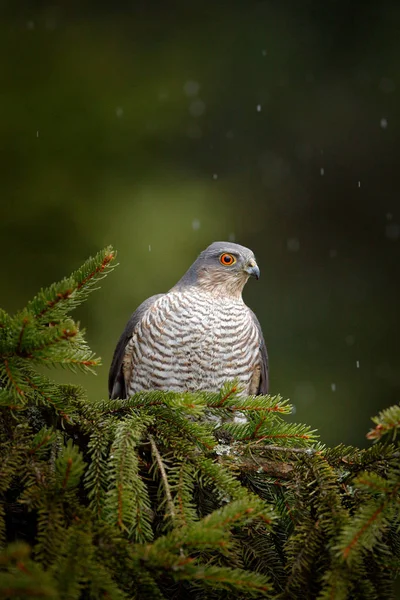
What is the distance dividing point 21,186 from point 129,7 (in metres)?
3.57

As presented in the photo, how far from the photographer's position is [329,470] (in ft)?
5.09

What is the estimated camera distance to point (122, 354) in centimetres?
302

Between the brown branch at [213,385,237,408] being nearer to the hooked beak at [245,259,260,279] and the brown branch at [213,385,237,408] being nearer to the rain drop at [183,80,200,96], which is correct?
the hooked beak at [245,259,260,279]

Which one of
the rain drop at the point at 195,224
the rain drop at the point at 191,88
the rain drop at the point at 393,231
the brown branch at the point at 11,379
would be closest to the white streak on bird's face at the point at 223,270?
the brown branch at the point at 11,379

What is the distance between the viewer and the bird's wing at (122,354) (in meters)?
2.99

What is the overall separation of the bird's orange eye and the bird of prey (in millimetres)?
21

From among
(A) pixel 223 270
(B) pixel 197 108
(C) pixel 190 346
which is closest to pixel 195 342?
(C) pixel 190 346

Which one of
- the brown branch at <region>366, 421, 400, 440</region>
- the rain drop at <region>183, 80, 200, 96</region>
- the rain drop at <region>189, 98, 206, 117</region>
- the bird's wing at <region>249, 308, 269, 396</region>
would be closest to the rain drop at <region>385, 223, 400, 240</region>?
the rain drop at <region>189, 98, 206, 117</region>

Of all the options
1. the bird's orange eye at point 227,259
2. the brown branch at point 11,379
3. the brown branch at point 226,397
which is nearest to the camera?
the brown branch at point 11,379

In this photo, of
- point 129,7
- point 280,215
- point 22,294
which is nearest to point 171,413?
point 22,294

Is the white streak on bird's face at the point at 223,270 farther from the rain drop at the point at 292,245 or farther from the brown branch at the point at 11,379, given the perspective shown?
the rain drop at the point at 292,245

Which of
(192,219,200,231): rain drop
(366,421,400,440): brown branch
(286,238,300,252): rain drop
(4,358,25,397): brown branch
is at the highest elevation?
(286,238,300,252): rain drop

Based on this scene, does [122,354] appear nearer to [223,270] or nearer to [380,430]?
[223,270]

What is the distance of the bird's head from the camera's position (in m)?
3.16
